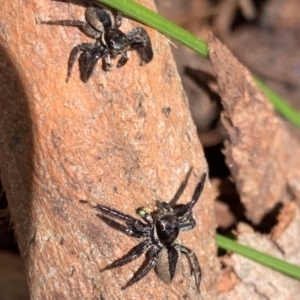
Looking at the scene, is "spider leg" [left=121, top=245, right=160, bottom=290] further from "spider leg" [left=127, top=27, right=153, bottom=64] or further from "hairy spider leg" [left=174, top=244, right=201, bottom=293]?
"spider leg" [left=127, top=27, right=153, bottom=64]

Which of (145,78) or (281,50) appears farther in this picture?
(281,50)

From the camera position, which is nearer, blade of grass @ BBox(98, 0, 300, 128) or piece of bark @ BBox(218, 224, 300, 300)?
blade of grass @ BBox(98, 0, 300, 128)

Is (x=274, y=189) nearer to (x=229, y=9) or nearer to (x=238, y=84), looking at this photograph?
(x=238, y=84)

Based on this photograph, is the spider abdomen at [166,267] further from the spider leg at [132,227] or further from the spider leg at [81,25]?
the spider leg at [81,25]

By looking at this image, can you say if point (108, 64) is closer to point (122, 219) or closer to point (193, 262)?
point (122, 219)

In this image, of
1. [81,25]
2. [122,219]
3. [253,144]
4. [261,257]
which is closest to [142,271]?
[122,219]

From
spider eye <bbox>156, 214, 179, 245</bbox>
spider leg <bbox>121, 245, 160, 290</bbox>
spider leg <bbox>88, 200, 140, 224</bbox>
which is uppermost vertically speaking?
spider leg <bbox>88, 200, 140, 224</bbox>

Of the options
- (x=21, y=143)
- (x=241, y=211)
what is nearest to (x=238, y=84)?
(x=241, y=211)

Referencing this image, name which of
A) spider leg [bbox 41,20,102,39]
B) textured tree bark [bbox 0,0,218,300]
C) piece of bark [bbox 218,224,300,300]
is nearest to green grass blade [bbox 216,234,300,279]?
piece of bark [bbox 218,224,300,300]
